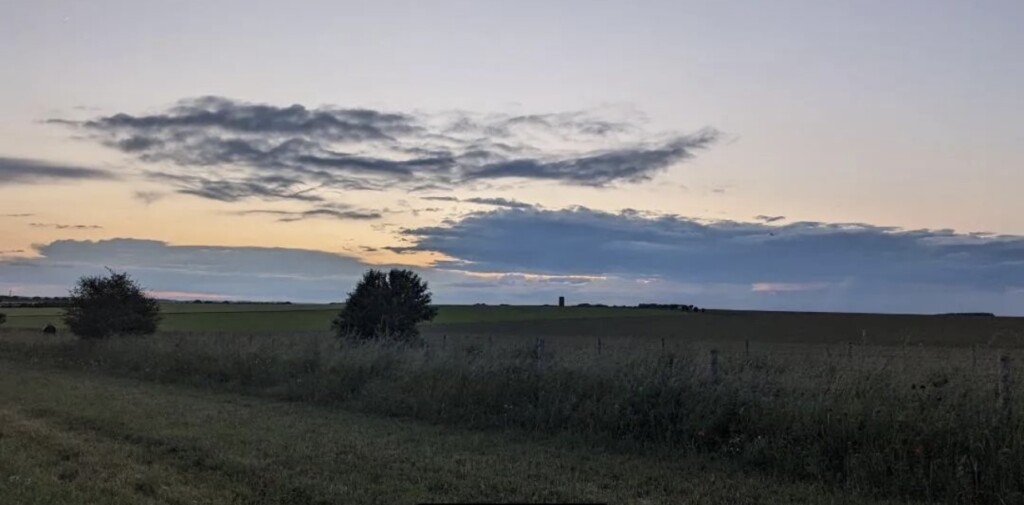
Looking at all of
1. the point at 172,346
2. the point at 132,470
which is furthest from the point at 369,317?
the point at 132,470

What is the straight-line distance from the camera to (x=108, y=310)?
35.8 meters

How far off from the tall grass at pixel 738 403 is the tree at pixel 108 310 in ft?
65.6

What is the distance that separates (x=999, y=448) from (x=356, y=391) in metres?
11.9

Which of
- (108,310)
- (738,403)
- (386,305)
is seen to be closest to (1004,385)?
(738,403)

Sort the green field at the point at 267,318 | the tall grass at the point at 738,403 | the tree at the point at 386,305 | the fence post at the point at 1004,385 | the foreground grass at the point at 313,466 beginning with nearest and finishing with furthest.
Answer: the foreground grass at the point at 313,466
the tall grass at the point at 738,403
the fence post at the point at 1004,385
the tree at the point at 386,305
the green field at the point at 267,318

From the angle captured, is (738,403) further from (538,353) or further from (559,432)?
(538,353)

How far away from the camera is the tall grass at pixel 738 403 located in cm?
A: 866

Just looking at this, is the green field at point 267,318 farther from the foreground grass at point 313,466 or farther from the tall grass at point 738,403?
the foreground grass at point 313,466

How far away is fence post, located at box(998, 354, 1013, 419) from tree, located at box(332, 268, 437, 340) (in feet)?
83.6

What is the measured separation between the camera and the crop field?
27.2 ft

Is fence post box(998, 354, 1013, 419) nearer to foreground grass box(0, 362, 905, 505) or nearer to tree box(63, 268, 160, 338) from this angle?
foreground grass box(0, 362, 905, 505)

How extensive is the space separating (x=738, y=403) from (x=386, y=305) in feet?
82.6

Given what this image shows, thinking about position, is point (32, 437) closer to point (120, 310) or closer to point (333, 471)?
point (333, 471)

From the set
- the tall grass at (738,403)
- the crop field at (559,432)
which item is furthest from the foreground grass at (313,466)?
the tall grass at (738,403)
